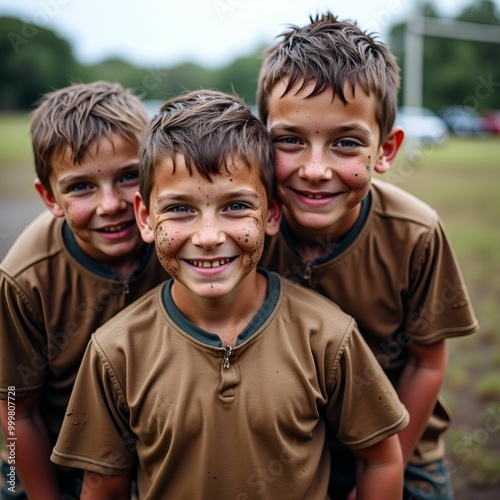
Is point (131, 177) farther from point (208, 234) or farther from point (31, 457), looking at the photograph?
point (31, 457)

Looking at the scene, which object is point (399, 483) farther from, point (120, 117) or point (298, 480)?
point (120, 117)

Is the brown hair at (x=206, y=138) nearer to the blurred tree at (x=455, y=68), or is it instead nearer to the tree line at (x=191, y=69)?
the tree line at (x=191, y=69)

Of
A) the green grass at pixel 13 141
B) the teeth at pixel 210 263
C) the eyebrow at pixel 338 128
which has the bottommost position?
the green grass at pixel 13 141

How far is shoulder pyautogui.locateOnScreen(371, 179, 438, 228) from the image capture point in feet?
8.82

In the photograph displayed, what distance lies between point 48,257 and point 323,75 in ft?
4.32

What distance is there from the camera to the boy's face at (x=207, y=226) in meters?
2.12

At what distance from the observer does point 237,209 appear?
2.17 meters

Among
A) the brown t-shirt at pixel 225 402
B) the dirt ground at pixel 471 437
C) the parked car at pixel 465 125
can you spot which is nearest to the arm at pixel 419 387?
the brown t-shirt at pixel 225 402

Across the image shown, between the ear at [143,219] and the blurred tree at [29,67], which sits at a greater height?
the ear at [143,219]

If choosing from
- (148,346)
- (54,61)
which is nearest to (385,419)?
(148,346)

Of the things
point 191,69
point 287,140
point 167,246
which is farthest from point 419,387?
point 191,69

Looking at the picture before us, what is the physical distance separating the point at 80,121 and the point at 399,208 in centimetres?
136

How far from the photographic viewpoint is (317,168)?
7.77 feet

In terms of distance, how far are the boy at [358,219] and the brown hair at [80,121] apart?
56 cm
